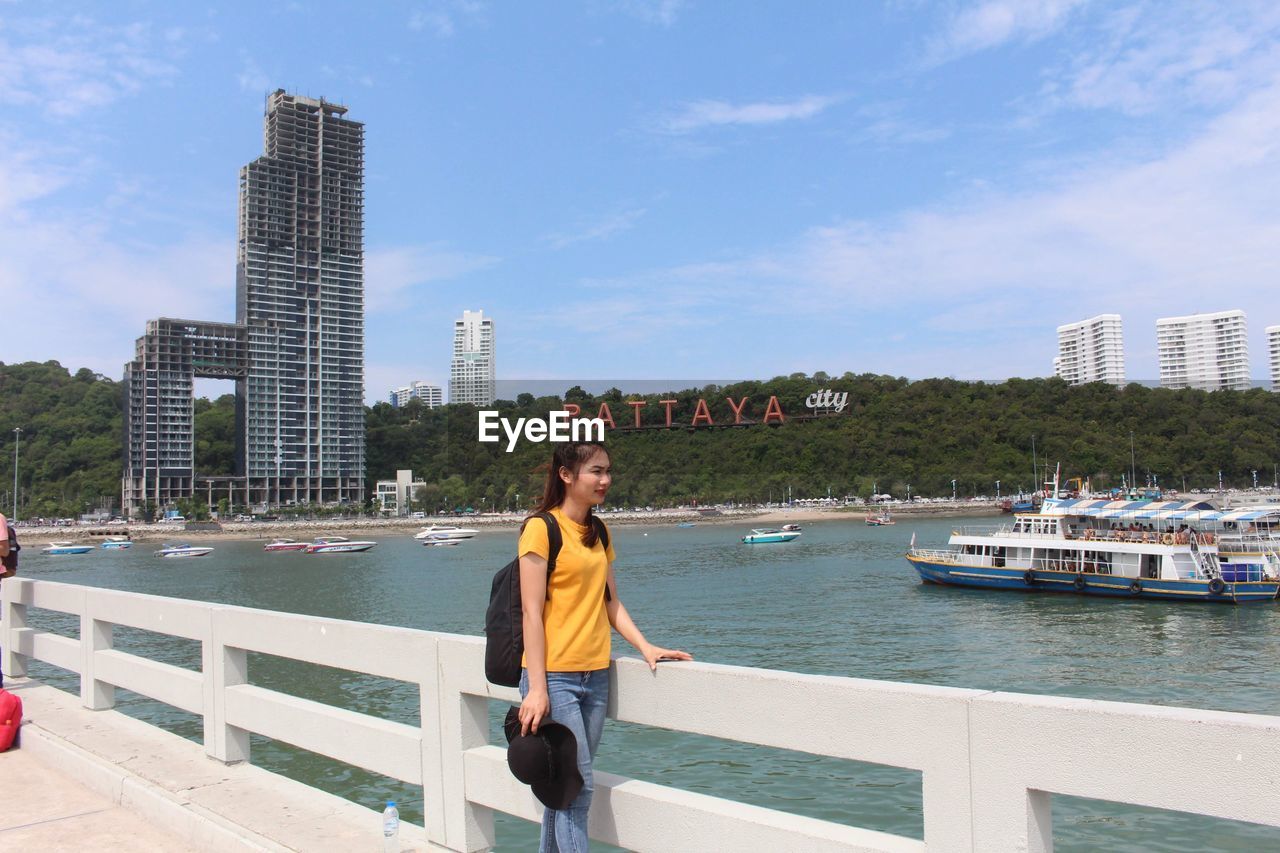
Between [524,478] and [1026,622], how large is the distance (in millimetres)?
111450

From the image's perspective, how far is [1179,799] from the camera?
2193 millimetres

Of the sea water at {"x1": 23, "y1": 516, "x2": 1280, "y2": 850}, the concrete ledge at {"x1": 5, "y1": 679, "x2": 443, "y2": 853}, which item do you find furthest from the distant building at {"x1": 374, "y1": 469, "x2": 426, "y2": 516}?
the concrete ledge at {"x1": 5, "y1": 679, "x2": 443, "y2": 853}

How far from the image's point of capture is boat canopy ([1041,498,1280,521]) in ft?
120

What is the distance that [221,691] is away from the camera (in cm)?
516

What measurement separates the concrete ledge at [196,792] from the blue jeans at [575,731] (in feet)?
3.11

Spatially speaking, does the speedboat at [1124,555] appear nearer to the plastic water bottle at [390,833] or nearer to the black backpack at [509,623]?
the plastic water bottle at [390,833]

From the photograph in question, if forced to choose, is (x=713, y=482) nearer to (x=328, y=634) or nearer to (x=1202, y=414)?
(x=1202, y=414)

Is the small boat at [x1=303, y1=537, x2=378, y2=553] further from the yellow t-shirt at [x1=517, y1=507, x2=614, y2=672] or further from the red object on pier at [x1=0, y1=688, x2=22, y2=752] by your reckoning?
the yellow t-shirt at [x1=517, y1=507, x2=614, y2=672]

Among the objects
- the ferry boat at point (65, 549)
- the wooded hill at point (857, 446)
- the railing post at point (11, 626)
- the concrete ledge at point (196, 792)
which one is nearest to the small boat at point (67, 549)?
the ferry boat at point (65, 549)

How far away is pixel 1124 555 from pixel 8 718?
3758cm

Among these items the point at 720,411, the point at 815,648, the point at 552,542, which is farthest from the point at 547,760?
the point at 720,411

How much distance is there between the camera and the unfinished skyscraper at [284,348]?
14162cm

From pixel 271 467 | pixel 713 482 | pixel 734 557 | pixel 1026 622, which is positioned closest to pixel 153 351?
pixel 271 467

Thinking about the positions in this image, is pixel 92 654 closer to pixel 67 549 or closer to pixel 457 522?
pixel 67 549
